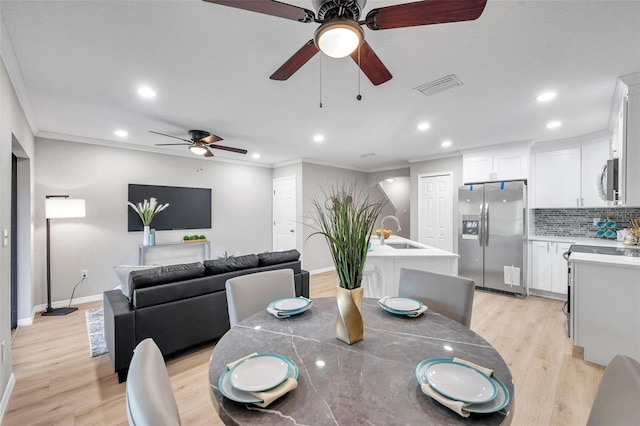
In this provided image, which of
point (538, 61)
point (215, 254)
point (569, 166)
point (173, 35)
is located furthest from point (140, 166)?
point (569, 166)

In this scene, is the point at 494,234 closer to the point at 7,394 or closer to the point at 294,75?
the point at 294,75

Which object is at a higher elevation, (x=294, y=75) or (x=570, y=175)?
(x=294, y=75)

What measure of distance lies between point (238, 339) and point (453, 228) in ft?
15.7

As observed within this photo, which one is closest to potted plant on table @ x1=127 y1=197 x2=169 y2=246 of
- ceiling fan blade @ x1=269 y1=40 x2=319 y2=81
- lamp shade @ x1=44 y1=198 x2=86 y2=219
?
lamp shade @ x1=44 y1=198 x2=86 y2=219

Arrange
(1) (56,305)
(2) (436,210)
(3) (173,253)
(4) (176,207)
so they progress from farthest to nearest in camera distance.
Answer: (2) (436,210), (4) (176,207), (3) (173,253), (1) (56,305)

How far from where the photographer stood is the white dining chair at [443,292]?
158 cm

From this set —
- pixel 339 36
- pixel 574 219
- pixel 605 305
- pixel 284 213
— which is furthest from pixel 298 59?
pixel 574 219

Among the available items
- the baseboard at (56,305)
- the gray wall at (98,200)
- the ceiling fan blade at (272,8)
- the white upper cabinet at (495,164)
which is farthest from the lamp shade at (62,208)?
the white upper cabinet at (495,164)

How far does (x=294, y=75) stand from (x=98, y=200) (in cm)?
382

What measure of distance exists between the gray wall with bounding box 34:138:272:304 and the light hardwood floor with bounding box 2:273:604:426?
0.84 m

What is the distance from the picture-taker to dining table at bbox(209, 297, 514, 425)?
2.39 ft

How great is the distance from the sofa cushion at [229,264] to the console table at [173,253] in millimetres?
2394

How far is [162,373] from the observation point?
848mm

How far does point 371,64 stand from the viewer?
159cm
